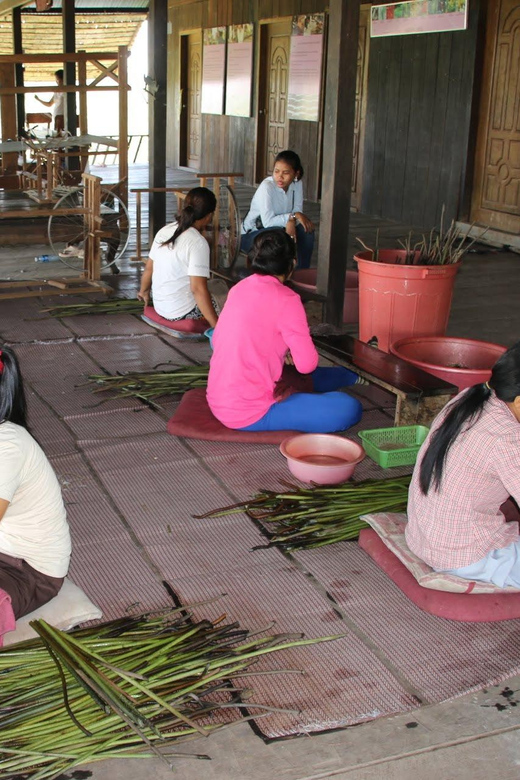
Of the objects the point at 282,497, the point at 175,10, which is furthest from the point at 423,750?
the point at 175,10

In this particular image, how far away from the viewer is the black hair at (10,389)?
7.02 feet

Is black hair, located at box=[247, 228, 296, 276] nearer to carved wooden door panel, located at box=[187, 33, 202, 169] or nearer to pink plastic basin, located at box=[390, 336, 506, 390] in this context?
pink plastic basin, located at box=[390, 336, 506, 390]

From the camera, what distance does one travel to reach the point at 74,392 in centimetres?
445

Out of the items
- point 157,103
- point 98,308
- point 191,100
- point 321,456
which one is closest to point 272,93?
point 191,100

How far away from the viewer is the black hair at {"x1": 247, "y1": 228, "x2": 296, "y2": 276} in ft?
12.0

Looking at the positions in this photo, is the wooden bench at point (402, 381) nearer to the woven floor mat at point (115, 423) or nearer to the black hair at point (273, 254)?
the black hair at point (273, 254)

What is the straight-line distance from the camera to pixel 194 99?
15.4m

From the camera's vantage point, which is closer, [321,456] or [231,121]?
[321,456]

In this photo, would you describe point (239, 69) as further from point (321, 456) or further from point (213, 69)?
point (321, 456)

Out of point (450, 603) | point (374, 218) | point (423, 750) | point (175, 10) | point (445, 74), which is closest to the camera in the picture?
point (423, 750)

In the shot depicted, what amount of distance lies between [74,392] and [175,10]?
13.3 metres

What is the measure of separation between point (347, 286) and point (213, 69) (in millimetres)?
9115

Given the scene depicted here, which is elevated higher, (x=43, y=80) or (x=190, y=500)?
(x=43, y=80)

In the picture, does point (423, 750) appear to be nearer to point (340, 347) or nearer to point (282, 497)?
point (282, 497)
